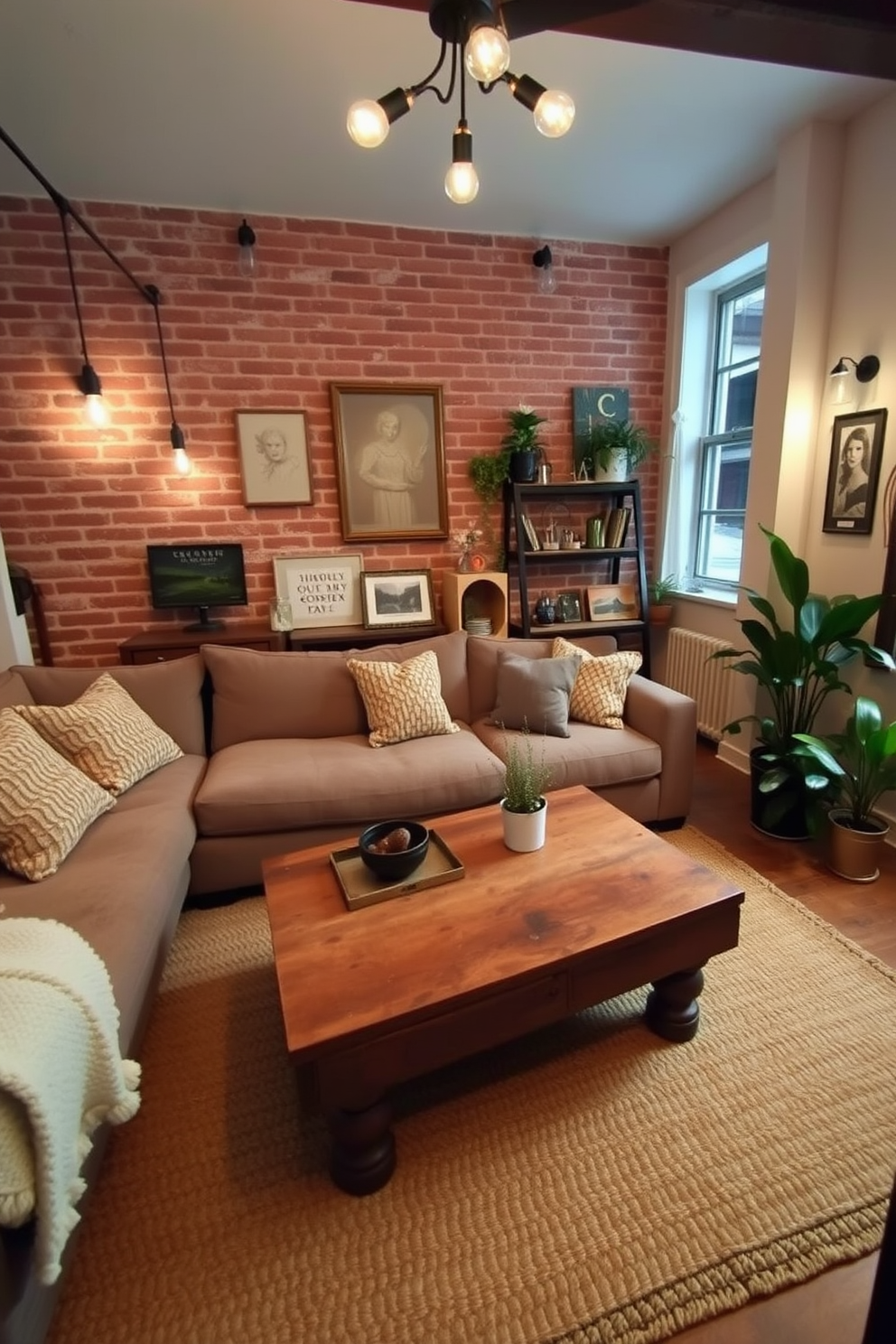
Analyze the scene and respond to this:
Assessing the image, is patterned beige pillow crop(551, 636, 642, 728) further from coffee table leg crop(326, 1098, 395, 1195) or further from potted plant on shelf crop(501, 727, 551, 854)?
coffee table leg crop(326, 1098, 395, 1195)

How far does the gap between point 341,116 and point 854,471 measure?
7.90ft

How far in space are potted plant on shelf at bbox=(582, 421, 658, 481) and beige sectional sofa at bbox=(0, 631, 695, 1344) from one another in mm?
1084

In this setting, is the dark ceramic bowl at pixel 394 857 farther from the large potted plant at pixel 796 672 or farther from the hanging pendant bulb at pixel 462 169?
the hanging pendant bulb at pixel 462 169

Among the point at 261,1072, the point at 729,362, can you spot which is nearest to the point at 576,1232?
the point at 261,1072

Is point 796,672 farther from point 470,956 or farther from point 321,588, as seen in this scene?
point 321,588

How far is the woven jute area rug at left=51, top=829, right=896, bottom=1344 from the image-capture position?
3.54 feet

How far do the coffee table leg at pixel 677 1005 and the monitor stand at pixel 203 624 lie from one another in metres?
2.62

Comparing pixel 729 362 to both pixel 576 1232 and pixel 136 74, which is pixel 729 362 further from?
pixel 576 1232

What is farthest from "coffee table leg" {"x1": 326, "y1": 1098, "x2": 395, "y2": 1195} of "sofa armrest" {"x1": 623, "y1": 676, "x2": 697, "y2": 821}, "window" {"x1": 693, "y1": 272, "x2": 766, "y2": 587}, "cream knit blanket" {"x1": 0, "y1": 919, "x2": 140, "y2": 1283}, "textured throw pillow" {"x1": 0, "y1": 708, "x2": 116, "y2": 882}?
"window" {"x1": 693, "y1": 272, "x2": 766, "y2": 587}

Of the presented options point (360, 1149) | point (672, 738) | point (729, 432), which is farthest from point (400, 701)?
point (729, 432)

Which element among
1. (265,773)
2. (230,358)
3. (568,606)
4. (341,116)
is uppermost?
(341,116)

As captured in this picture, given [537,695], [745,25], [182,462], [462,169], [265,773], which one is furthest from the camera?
[182,462]

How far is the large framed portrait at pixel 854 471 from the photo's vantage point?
2430 millimetres

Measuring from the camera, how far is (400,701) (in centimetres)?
254
